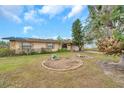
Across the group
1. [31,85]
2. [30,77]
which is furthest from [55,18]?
[31,85]

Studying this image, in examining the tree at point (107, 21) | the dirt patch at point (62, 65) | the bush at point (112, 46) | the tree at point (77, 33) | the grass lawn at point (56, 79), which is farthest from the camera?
the tree at point (77, 33)

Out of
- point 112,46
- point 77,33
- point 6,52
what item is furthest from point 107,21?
point 77,33

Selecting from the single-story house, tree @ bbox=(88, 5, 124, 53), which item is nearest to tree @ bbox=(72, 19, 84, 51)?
the single-story house

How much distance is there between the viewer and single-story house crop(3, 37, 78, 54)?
50.1ft

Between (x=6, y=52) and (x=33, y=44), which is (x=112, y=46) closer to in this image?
(x=6, y=52)

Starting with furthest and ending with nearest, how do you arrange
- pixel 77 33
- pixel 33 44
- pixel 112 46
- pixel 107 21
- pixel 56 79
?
pixel 77 33 < pixel 33 44 < pixel 107 21 < pixel 112 46 < pixel 56 79

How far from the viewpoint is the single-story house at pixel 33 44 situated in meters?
15.3

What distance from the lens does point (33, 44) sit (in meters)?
16.5

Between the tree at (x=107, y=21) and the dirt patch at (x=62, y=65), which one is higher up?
the tree at (x=107, y=21)

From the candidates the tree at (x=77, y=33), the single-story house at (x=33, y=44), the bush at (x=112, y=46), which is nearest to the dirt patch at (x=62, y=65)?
the bush at (x=112, y=46)

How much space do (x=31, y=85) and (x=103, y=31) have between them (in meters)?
6.15

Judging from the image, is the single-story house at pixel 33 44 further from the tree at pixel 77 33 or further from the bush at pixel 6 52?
the tree at pixel 77 33

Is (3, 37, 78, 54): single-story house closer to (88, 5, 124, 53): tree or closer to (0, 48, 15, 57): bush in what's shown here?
(0, 48, 15, 57): bush
